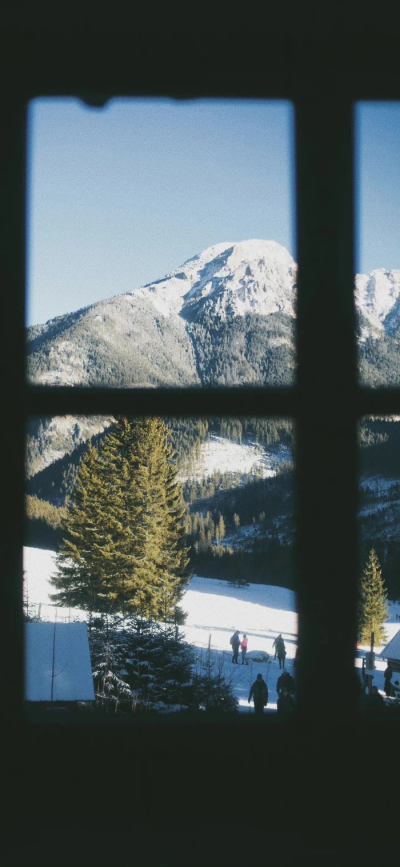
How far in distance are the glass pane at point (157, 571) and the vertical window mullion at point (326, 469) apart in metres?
0.04

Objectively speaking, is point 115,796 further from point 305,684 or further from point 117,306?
point 117,306

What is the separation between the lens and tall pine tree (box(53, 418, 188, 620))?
222cm

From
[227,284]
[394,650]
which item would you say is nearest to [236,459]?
[227,284]

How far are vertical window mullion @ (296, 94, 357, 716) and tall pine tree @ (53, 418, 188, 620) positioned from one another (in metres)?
0.88

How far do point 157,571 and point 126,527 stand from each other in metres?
3.85

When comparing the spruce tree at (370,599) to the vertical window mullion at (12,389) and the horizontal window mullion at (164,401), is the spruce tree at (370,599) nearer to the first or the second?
the horizontal window mullion at (164,401)

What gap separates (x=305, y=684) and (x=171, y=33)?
0.85m

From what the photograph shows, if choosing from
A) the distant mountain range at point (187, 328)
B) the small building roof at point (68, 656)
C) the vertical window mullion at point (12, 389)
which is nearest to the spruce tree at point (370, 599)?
the vertical window mullion at point (12, 389)

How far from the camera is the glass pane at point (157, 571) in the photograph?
5.09 feet

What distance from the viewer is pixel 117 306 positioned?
11100 cm

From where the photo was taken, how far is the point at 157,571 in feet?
27.3

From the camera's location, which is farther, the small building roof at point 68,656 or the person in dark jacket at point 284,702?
the small building roof at point 68,656

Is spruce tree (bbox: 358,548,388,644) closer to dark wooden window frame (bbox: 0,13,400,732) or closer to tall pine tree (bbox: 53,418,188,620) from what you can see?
dark wooden window frame (bbox: 0,13,400,732)

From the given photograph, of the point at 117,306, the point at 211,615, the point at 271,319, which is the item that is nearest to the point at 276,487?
the point at 211,615
